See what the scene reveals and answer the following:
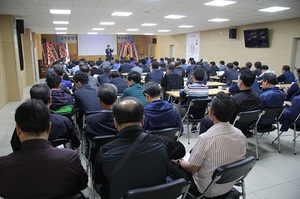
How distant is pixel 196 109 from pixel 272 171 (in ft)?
4.85

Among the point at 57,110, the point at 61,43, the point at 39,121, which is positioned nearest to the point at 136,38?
the point at 61,43

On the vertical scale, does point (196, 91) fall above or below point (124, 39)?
below

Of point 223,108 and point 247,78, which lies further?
point 247,78

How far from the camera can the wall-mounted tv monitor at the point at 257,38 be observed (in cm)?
996

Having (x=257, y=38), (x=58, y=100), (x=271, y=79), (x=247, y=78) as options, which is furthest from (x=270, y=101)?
(x=257, y=38)

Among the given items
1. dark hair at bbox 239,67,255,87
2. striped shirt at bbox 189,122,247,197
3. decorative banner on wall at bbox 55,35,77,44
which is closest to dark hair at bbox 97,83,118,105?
A: striped shirt at bbox 189,122,247,197

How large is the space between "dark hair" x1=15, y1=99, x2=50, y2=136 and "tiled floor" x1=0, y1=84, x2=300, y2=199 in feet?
5.10

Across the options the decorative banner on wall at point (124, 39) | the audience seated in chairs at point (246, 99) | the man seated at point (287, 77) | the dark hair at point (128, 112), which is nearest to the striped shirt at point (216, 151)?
the dark hair at point (128, 112)

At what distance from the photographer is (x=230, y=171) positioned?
5.30ft

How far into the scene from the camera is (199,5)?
6.65 m

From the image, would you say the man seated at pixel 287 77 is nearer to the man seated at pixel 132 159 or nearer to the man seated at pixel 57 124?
the man seated at pixel 57 124

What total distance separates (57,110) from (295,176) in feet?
10.8

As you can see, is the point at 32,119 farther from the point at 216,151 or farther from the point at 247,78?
the point at 247,78

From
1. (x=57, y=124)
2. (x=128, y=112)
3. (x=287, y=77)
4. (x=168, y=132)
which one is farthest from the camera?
(x=287, y=77)
